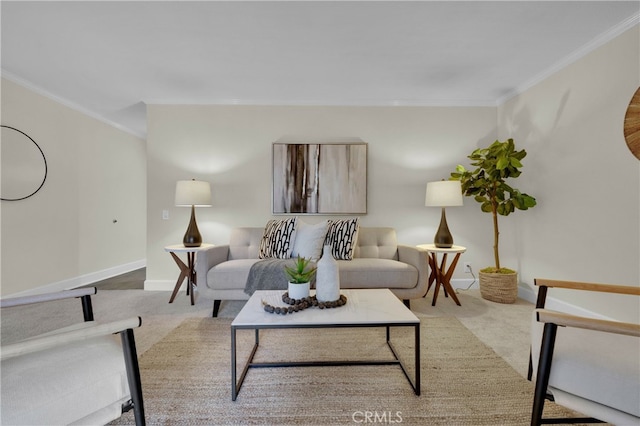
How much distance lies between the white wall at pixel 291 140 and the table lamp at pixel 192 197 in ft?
1.39

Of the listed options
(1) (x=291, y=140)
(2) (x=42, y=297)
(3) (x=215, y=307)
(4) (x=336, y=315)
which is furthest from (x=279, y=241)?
(2) (x=42, y=297)

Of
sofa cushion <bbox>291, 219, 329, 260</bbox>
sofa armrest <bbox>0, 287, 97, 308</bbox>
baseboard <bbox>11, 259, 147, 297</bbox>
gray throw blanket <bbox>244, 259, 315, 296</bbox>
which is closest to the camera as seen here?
sofa armrest <bbox>0, 287, 97, 308</bbox>

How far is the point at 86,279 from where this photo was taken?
3.93 metres

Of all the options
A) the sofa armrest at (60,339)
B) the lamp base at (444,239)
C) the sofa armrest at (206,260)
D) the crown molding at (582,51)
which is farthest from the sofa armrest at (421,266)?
the sofa armrest at (60,339)

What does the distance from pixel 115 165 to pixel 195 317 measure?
335cm

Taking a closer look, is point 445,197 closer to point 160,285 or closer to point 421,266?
point 421,266

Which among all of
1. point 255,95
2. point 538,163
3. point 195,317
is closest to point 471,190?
point 538,163

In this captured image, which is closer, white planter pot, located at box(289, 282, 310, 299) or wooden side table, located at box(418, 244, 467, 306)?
white planter pot, located at box(289, 282, 310, 299)

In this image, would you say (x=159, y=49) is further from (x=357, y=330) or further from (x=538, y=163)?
(x=538, y=163)

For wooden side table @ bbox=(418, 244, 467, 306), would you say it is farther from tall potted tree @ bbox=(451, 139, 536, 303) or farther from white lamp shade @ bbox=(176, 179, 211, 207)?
white lamp shade @ bbox=(176, 179, 211, 207)

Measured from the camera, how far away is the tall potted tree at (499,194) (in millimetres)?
2959

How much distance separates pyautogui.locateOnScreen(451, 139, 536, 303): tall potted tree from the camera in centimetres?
296

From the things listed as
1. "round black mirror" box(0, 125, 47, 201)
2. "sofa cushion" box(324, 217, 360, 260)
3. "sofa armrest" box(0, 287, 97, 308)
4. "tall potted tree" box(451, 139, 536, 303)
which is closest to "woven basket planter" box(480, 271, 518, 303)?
"tall potted tree" box(451, 139, 536, 303)

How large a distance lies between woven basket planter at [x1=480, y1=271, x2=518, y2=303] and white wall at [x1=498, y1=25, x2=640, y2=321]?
31 cm
